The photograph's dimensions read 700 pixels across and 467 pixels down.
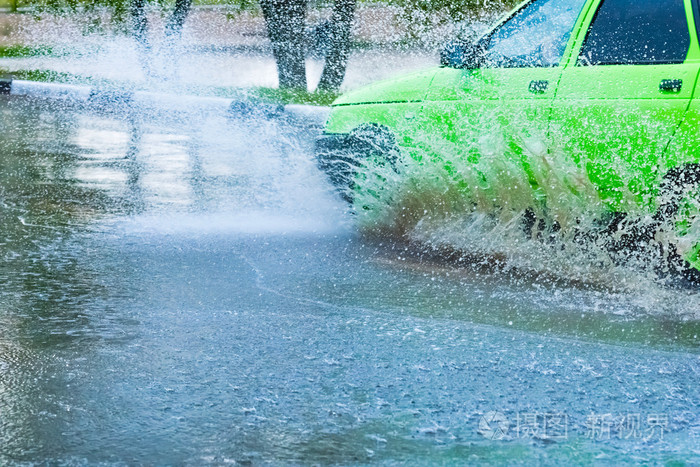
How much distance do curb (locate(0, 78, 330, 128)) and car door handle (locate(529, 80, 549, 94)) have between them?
7.62m

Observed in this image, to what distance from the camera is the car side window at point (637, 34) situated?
241 inches

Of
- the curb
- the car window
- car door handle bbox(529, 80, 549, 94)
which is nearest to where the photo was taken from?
car door handle bbox(529, 80, 549, 94)

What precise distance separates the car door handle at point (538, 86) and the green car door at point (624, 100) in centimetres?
10

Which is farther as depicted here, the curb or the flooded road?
the curb

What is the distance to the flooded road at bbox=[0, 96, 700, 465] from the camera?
377cm

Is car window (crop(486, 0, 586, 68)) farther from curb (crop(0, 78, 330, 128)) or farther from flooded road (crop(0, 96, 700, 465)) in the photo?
curb (crop(0, 78, 330, 128))

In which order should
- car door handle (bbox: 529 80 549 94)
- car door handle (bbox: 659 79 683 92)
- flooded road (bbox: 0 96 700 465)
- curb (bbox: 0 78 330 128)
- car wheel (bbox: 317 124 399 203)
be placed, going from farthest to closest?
curb (bbox: 0 78 330 128) < car wheel (bbox: 317 124 399 203) < car door handle (bbox: 529 80 549 94) < car door handle (bbox: 659 79 683 92) < flooded road (bbox: 0 96 700 465)

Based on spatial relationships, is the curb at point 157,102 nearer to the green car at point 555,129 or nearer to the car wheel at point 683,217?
the green car at point 555,129

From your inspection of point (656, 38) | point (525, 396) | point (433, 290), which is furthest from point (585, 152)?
point (525, 396)

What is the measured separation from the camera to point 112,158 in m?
11.3

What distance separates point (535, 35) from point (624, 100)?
0.91 metres
